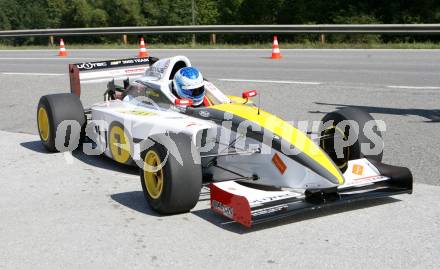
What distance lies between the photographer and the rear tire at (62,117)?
828 cm

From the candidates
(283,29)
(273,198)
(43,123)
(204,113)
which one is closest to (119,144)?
(204,113)

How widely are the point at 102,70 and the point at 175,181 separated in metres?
4.54

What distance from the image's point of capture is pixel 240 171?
627 cm

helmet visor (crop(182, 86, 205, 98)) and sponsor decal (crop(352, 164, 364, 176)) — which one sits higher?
helmet visor (crop(182, 86, 205, 98))

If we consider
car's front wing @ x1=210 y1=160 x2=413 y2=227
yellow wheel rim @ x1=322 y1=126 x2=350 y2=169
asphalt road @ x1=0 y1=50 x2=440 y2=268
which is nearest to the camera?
asphalt road @ x1=0 y1=50 x2=440 y2=268

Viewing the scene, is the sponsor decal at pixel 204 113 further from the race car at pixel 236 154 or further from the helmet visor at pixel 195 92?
the helmet visor at pixel 195 92

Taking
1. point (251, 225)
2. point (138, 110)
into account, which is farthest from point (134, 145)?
point (251, 225)

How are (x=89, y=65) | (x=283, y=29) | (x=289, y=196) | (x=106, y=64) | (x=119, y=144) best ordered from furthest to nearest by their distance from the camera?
(x=283, y=29)
(x=106, y=64)
(x=89, y=65)
(x=119, y=144)
(x=289, y=196)

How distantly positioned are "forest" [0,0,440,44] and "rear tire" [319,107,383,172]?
18398mm

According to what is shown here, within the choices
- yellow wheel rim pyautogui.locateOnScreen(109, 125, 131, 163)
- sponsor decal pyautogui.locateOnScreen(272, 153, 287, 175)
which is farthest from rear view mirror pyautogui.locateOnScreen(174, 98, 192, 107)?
sponsor decal pyautogui.locateOnScreen(272, 153, 287, 175)

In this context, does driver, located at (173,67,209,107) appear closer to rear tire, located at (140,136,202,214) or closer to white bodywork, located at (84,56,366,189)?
white bodywork, located at (84,56,366,189)

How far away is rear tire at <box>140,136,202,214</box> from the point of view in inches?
220

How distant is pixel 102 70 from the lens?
Result: 380 inches

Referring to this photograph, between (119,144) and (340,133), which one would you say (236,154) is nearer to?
(340,133)
